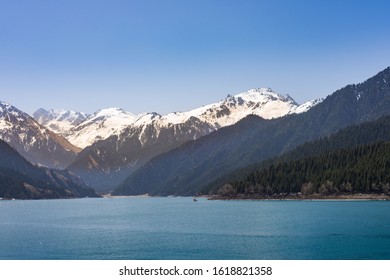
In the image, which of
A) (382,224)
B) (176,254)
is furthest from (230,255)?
(382,224)

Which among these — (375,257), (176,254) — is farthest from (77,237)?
(375,257)

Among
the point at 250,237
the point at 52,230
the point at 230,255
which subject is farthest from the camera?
the point at 52,230

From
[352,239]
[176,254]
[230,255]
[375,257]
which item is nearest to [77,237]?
[176,254]
